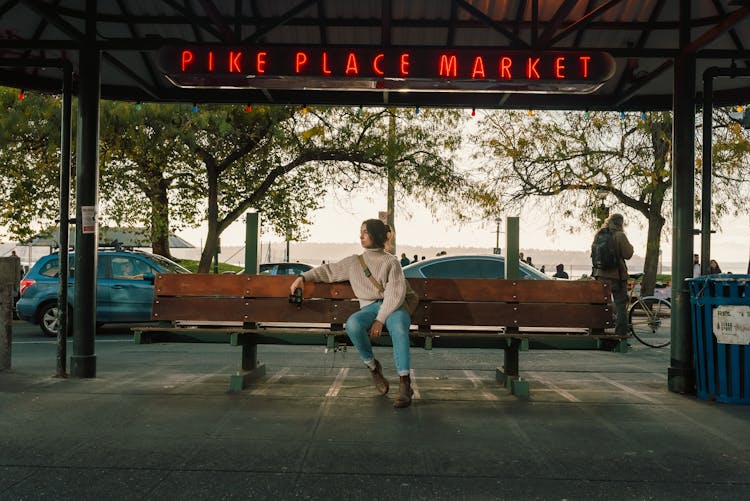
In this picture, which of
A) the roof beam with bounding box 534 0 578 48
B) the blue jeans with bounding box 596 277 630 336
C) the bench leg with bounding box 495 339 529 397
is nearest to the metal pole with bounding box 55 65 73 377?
the bench leg with bounding box 495 339 529 397

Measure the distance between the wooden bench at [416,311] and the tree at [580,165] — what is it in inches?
665

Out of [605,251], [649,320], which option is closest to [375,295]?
[605,251]

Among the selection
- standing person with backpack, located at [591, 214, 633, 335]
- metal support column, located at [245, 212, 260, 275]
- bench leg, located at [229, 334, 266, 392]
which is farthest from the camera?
standing person with backpack, located at [591, 214, 633, 335]

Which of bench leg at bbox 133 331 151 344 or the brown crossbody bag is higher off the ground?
the brown crossbody bag

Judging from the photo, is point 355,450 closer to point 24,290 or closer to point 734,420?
point 734,420

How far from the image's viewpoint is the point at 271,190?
1012 inches

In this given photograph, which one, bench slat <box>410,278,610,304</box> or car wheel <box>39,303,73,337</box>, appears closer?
bench slat <box>410,278,610,304</box>

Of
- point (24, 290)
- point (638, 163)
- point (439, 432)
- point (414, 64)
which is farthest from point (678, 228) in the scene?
point (638, 163)

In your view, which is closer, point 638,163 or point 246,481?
point 246,481

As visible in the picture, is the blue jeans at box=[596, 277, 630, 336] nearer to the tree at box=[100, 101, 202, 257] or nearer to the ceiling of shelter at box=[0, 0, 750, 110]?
the ceiling of shelter at box=[0, 0, 750, 110]

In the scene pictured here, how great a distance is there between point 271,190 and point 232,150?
2.50m

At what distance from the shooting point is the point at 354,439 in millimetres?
5566

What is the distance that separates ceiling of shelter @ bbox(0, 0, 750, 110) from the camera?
26.8 feet

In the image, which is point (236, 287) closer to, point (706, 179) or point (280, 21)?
point (280, 21)
